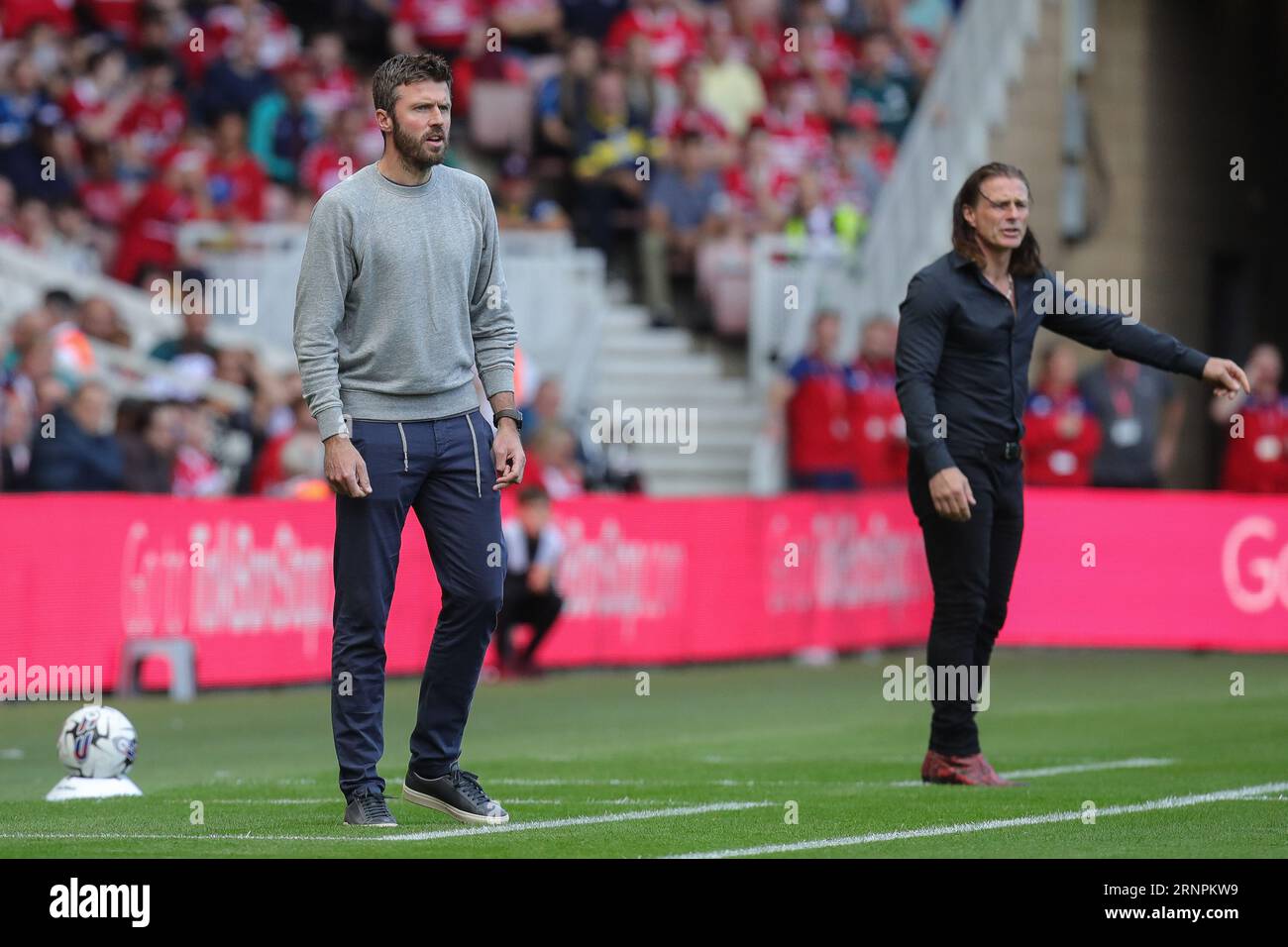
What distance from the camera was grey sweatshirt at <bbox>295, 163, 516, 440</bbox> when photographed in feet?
29.0

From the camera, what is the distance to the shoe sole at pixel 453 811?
9172mm

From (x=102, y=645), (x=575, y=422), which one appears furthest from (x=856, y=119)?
(x=102, y=645)

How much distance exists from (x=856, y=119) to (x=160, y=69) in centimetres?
704

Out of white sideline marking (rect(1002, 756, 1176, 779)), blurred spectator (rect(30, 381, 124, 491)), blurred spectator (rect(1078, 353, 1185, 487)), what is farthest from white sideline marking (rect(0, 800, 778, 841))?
blurred spectator (rect(1078, 353, 1185, 487))

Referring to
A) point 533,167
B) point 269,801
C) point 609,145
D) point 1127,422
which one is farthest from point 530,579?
point 269,801

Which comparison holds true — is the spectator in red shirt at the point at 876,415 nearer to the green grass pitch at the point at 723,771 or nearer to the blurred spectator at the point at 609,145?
the green grass pitch at the point at 723,771

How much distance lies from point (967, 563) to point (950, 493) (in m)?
0.46

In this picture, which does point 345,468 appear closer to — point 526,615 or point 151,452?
point 151,452

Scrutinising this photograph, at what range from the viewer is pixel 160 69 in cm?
2375

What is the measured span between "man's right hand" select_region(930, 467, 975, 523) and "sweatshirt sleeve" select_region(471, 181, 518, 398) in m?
1.84

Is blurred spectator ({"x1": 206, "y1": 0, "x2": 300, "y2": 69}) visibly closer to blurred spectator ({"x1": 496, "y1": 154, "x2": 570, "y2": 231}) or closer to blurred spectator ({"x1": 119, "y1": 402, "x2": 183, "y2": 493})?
blurred spectator ({"x1": 496, "y1": 154, "x2": 570, "y2": 231})

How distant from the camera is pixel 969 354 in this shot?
10.6 metres

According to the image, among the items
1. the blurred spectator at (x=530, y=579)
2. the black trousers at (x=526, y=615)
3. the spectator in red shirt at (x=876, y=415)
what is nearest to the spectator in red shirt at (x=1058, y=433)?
the spectator in red shirt at (x=876, y=415)

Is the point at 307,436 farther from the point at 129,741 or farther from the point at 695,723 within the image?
the point at 129,741
